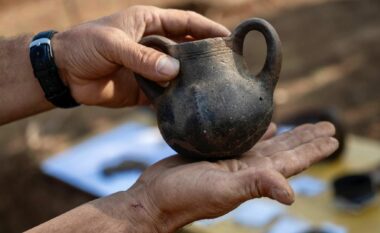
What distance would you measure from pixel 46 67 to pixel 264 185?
1.10 m

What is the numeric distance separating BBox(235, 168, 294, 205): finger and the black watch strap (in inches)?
39.0

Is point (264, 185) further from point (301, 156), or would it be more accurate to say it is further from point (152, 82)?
point (152, 82)

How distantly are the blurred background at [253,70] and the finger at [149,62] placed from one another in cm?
144

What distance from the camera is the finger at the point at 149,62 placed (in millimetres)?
1972

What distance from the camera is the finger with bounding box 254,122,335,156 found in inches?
83.2

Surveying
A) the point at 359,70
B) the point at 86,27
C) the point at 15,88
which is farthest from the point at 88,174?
the point at 359,70

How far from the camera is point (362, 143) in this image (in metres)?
3.28

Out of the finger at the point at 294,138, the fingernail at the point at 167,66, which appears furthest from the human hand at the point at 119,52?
the finger at the point at 294,138

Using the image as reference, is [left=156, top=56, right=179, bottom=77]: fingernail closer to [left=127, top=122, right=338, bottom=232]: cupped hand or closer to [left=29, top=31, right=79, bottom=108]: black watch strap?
[left=127, top=122, right=338, bottom=232]: cupped hand

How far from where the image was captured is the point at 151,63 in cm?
197

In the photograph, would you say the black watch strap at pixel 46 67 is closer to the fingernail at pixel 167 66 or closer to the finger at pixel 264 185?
the fingernail at pixel 167 66

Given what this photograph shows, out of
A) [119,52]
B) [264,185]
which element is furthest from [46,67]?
[264,185]

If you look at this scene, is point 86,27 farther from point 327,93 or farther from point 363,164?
point 327,93

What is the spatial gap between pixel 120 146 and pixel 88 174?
43 cm
